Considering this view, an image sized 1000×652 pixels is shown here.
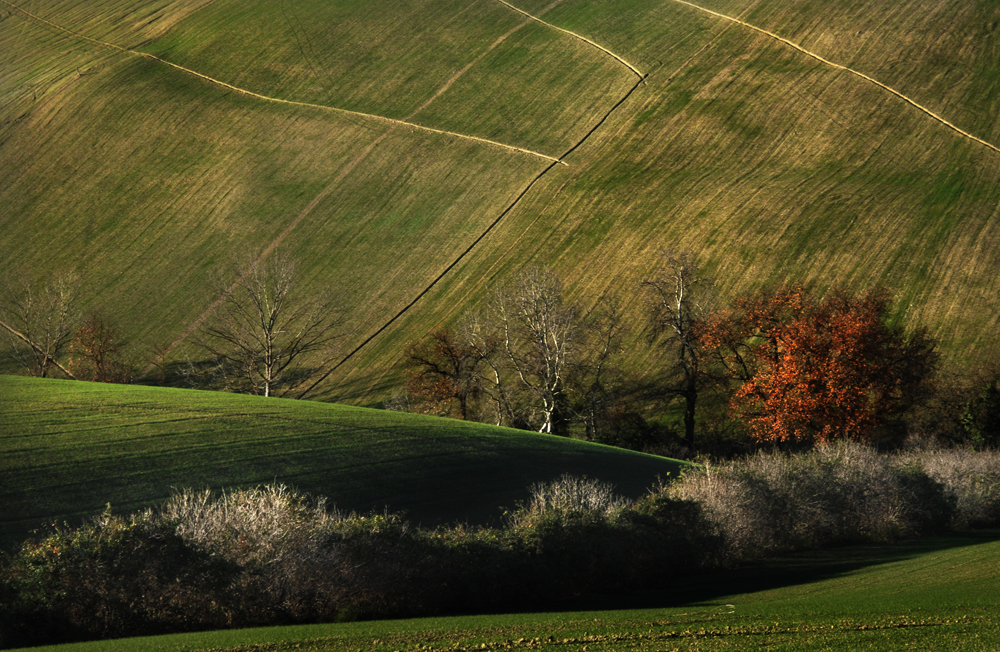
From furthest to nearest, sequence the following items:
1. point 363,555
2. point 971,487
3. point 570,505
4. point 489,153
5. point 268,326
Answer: point 489,153, point 268,326, point 971,487, point 570,505, point 363,555

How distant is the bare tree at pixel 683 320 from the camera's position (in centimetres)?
5291

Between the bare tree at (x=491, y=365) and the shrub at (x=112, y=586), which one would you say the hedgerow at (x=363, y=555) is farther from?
the bare tree at (x=491, y=365)

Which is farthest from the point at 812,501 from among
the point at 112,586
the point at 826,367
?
the point at 826,367

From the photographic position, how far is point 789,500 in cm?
2664

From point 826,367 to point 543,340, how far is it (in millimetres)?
16152

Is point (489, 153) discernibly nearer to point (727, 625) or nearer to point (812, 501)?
point (812, 501)

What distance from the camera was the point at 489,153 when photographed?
234 ft

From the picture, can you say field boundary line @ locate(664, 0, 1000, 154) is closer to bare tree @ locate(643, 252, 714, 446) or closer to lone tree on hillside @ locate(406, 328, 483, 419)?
bare tree @ locate(643, 252, 714, 446)

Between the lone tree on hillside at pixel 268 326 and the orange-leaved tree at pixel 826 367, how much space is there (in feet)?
87.1

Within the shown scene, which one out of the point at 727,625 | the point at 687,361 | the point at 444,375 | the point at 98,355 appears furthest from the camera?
the point at 98,355

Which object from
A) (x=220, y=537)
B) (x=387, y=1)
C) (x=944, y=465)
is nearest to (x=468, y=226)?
(x=387, y=1)

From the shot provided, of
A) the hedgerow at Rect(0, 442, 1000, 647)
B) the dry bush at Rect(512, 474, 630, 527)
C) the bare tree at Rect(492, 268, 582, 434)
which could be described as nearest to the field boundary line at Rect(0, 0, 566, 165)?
the bare tree at Rect(492, 268, 582, 434)

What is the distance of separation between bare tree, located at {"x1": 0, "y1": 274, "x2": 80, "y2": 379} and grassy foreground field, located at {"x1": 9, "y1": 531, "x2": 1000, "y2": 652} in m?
49.8

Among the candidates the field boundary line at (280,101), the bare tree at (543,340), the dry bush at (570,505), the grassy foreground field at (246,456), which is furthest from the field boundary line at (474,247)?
the dry bush at (570,505)
